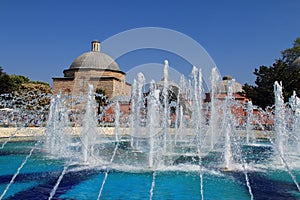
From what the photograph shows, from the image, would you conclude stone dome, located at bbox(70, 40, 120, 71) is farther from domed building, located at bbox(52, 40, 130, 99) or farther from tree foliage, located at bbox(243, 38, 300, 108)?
tree foliage, located at bbox(243, 38, 300, 108)

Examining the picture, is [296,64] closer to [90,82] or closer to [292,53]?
[292,53]

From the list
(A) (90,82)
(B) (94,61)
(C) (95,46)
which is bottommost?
(A) (90,82)

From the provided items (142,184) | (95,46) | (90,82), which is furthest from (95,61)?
(142,184)

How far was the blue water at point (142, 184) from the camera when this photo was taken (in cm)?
390

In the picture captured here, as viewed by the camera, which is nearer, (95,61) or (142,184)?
(142,184)

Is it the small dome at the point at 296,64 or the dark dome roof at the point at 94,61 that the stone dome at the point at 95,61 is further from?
the small dome at the point at 296,64

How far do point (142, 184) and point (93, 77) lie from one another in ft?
106

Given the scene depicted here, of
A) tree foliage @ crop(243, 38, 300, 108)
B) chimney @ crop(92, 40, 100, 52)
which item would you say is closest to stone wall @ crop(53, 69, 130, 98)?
chimney @ crop(92, 40, 100, 52)

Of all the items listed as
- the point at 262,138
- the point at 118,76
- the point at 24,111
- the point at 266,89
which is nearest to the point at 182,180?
the point at 262,138

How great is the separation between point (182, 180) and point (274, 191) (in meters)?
1.33

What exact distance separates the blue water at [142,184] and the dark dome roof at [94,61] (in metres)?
31.7

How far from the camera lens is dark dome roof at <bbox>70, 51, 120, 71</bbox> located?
36.8 metres

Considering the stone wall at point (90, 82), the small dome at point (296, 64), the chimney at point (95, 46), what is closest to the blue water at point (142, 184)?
the stone wall at point (90, 82)

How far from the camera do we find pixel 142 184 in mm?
4453
